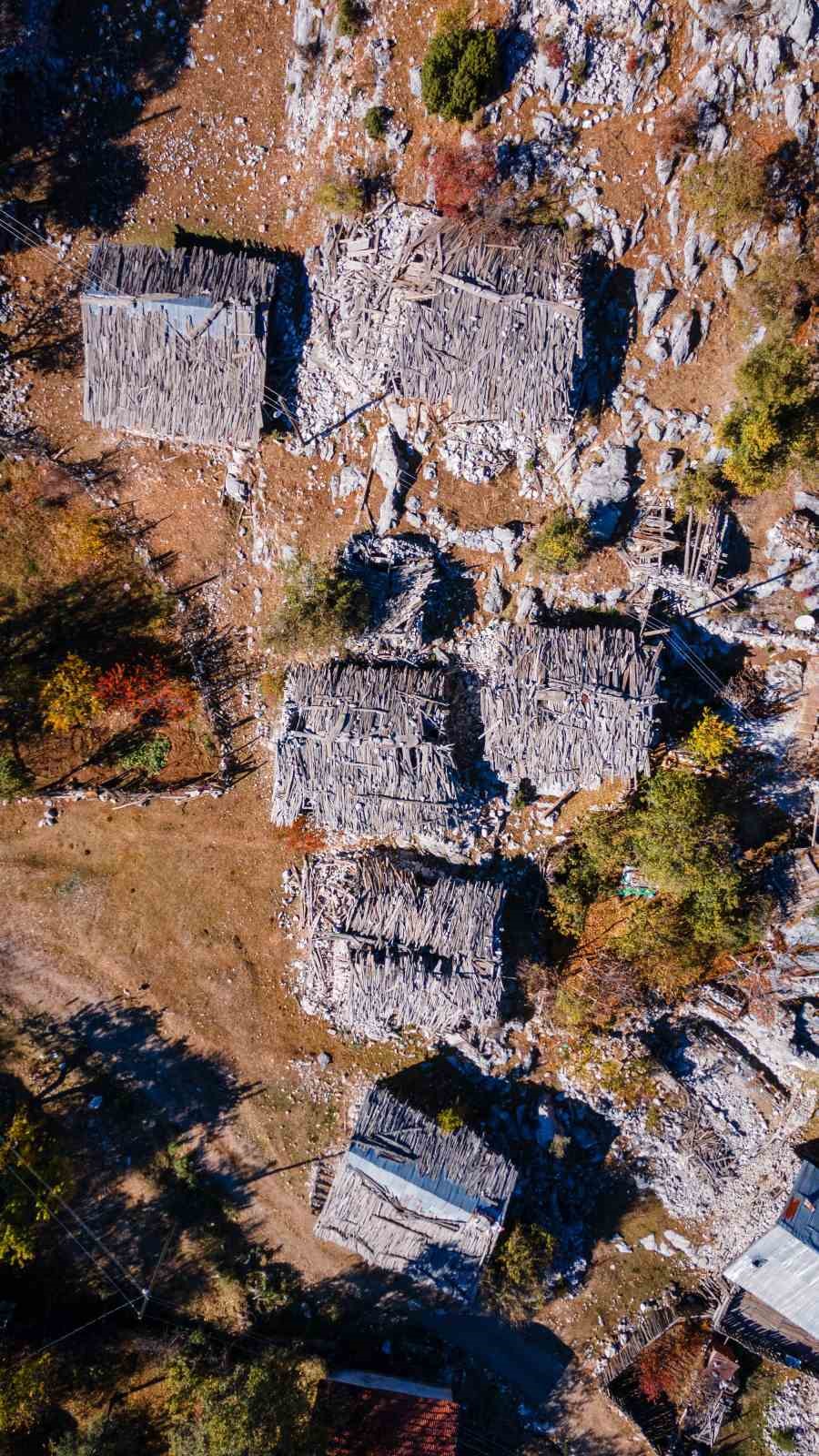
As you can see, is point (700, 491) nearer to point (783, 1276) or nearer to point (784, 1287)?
point (783, 1276)

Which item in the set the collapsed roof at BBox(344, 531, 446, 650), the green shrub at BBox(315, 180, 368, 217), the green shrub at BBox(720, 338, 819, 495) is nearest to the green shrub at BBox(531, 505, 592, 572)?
the collapsed roof at BBox(344, 531, 446, 650)

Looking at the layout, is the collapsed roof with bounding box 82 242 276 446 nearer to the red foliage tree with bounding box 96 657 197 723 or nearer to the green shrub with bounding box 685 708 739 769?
the red foliage tree with bounding box 96 657 197 723

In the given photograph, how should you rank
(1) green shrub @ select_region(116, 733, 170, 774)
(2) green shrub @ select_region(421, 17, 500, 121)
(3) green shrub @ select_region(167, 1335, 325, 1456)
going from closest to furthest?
1. (2) green shrub @ select_region(421, 17, 500, 121)
2. (3) green shrub @ select_region(167, 1335, 325, 1456)
3. (1) green shrub @ select_region(116, 733, 170, 774)

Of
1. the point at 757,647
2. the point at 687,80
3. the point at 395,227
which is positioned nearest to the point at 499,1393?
the point at 757,647

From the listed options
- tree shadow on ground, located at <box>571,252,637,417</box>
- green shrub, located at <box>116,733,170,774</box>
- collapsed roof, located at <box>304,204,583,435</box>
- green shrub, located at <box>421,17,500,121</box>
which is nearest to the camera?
green shrub, located at <box>421,17,500,121</box>

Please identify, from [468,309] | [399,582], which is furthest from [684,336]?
[399,582]

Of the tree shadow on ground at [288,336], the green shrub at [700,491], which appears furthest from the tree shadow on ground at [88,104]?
the green shrub at [700,491]
